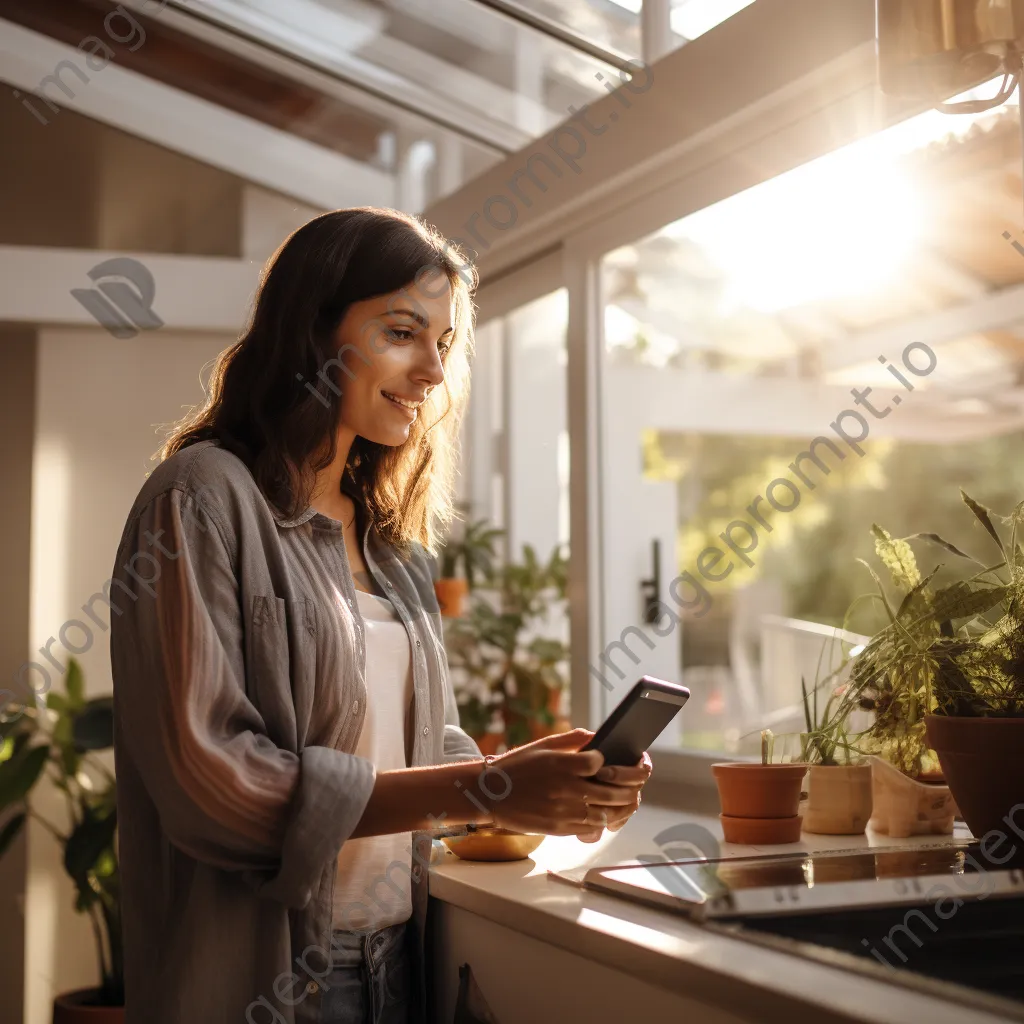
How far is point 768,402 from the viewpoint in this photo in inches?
192

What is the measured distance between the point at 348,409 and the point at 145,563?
349 millimetres

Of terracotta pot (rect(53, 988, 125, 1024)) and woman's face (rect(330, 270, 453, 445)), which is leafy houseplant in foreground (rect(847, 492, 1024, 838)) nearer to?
woman's face (rect(330, 270, 453, 445))

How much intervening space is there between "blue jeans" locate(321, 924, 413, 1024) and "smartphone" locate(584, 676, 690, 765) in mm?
371

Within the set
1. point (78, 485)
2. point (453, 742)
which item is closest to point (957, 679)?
point (453, 742)

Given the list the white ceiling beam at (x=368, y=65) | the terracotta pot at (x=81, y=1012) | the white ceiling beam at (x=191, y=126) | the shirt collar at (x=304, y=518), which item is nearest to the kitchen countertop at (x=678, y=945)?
the shirt collar at (x=304, y=518)

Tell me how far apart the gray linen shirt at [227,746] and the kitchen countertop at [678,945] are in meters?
0.20

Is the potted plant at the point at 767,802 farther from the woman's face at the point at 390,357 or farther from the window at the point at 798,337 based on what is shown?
the woman's face at the point at 390,357

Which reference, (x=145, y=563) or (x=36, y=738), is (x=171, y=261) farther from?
(x=145, y=563)

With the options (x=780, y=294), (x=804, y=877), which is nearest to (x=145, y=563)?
(x=804, y=877)

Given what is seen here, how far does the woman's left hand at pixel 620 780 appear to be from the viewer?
115 cm


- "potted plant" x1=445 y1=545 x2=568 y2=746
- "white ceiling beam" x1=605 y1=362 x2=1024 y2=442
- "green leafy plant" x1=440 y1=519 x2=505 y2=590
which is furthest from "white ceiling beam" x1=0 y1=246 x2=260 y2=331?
"white ceiling beam" x1=605 y1=362 x2=1024 y2=442

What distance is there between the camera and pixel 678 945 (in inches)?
37.3

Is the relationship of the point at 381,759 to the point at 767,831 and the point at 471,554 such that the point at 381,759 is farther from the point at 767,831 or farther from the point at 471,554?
the point at 471,554

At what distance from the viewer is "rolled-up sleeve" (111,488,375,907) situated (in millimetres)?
1034
